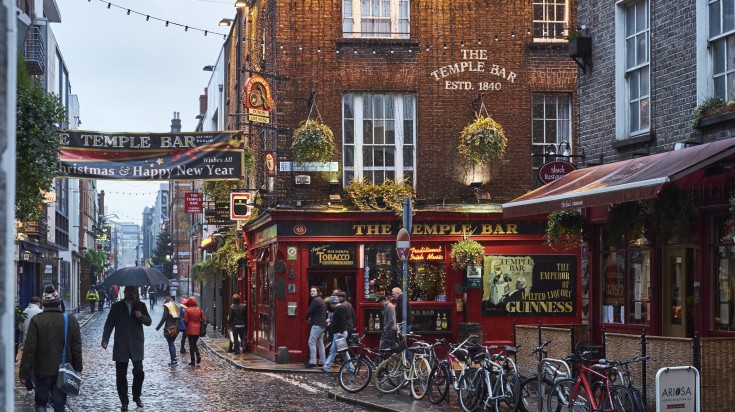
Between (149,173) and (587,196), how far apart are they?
42.5 ft

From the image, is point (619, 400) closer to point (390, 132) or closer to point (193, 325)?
point (390, 132)

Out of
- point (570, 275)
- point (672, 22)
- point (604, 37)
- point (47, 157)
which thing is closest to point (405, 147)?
point (570, 275)

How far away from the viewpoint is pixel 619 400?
38.1 feet

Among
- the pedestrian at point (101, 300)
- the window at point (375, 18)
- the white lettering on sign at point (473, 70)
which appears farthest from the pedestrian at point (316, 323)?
the pedestrian at point (101, 300)

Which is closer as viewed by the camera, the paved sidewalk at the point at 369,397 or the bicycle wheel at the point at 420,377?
the paved sidewalk at the point at 369,397

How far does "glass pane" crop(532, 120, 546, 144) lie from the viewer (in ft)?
91.8

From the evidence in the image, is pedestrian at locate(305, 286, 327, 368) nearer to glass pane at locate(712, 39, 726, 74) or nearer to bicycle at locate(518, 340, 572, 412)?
bicycle at locate(518, 340, 572, 412)

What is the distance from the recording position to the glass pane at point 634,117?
16016 millimetres

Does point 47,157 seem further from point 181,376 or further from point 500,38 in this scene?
point 500,38

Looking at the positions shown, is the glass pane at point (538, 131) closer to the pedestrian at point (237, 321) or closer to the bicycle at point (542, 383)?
the pedestrian at point (237, 321)

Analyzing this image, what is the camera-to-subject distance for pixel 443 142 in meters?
27.6

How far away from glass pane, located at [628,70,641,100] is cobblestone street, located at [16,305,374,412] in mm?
6495

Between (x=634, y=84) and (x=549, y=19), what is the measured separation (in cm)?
1225

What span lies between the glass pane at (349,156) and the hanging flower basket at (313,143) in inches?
Result: 31.9
